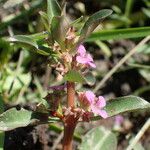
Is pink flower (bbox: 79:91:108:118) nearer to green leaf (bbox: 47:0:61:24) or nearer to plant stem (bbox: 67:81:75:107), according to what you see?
plant stem (bbox: 67:81:75:107)

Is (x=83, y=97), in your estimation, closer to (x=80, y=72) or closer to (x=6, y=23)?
(x=80, y=72)

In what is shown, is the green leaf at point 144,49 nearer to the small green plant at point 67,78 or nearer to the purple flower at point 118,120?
the purple flower at point 118,120

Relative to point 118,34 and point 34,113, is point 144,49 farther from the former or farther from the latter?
point 34,113

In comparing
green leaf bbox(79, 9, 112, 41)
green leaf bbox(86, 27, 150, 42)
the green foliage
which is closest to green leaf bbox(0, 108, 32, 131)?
green leaf bbox(79, 9, 112, 41)

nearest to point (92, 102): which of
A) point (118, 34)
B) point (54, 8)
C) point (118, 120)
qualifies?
point (54, 8)

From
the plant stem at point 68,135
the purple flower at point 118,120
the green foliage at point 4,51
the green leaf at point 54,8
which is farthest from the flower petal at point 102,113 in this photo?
the green foliage at point 4,51

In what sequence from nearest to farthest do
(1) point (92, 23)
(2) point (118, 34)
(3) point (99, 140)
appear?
1. (1) point (92, 23)
2. (3) point (99, 140)
3. (2) point (118, 34)
